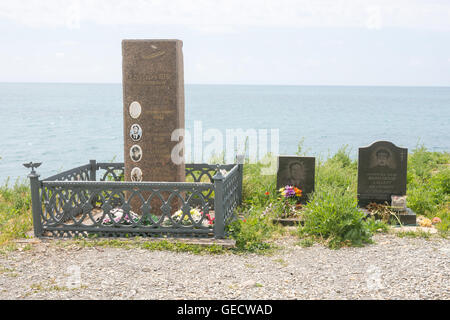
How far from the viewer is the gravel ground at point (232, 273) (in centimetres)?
469

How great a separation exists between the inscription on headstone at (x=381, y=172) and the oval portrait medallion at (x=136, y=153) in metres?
4.07

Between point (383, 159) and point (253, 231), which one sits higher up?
point (383, 159)

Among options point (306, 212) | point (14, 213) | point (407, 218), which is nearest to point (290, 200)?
point (306, 212)

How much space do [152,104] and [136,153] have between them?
36.0 inches

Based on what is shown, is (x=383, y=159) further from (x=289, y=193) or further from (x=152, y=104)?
(x=152, y=104)

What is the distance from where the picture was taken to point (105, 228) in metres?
6.77

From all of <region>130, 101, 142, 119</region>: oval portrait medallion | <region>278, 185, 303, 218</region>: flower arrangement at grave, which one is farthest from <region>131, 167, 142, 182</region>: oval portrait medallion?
<region>278, 185, 303, 218</region>: flower arrangement at grave

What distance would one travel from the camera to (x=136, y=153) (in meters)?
7.74

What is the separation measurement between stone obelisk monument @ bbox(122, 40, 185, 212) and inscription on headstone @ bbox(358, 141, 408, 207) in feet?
11.4

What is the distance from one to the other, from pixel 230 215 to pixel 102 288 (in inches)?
117

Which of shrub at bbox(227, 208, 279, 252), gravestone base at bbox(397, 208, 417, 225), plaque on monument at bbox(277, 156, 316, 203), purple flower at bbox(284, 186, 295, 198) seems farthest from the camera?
plaque on monument at bbox(277, 156, 316, 203)

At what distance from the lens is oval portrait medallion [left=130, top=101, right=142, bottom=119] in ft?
24.9

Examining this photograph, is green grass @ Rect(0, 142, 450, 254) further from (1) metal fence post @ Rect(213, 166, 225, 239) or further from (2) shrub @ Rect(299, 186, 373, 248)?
(1) metal fence post @ Rect(213, 166, 225, 239)

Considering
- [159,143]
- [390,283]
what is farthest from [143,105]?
[390,283]
